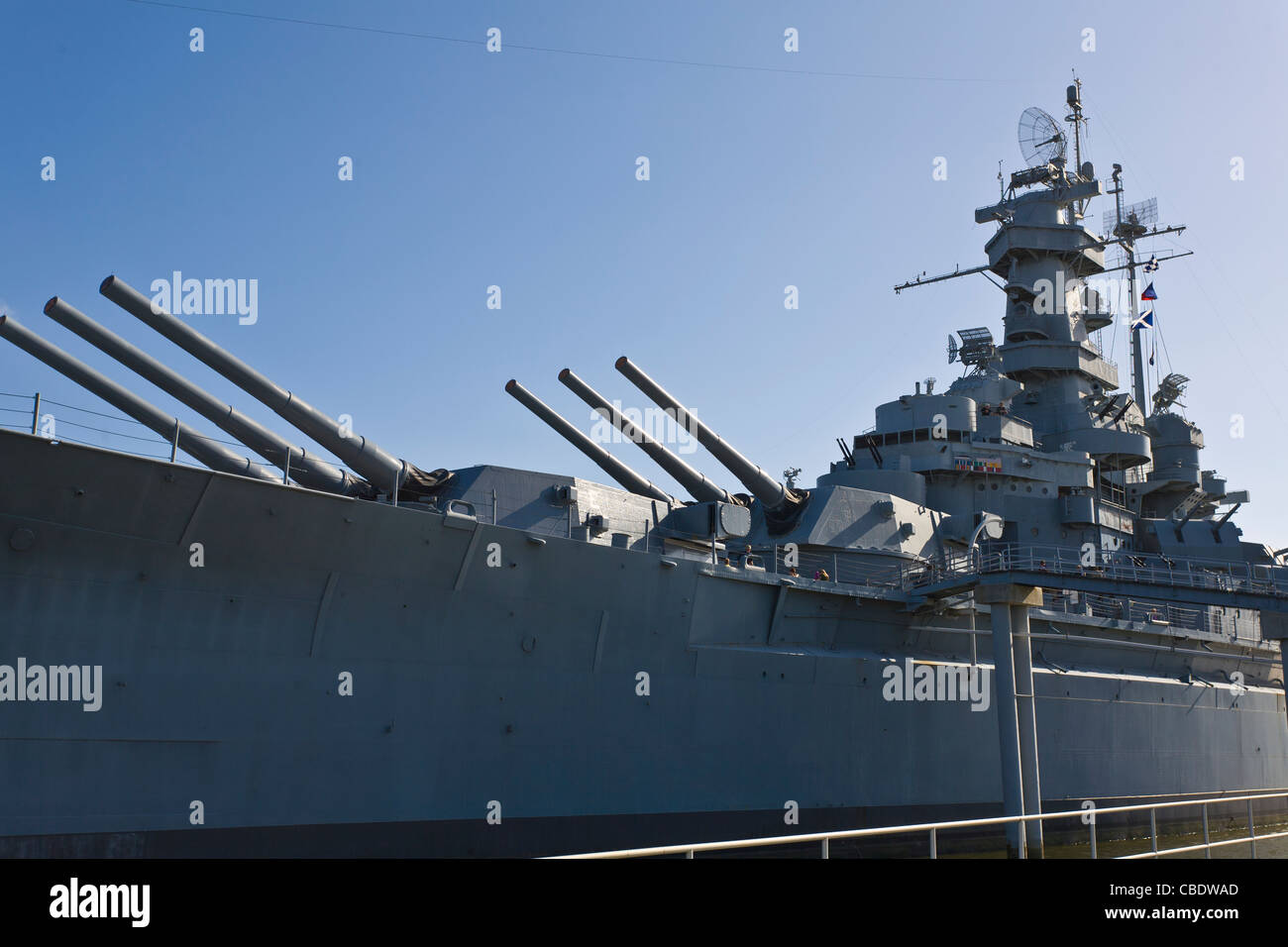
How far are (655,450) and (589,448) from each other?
1038mm

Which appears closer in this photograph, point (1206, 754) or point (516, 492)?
point (516, 492)

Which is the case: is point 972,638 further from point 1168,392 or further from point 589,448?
point 1168,392

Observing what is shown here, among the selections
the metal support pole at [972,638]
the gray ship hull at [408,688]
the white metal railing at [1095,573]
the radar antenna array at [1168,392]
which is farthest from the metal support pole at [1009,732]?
the radar antenna array at [1168,392]

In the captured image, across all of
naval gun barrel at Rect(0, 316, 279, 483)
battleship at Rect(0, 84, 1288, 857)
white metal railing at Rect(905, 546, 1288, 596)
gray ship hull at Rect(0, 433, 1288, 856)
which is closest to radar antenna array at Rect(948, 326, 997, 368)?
battleship at Rect(0, 84, 1288, 857)

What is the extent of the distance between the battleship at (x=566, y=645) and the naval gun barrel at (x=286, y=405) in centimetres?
4

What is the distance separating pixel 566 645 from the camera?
12539 millimetres

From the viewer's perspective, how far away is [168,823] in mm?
9758

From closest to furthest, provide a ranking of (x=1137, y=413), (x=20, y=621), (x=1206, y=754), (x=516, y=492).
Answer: (x=20, y=621) < (x=516, y=492) < (x=1206, y=754) < (x=1137, y=413)

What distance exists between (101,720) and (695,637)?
7.19m

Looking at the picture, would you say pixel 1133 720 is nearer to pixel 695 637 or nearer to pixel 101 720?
pixel 695 637

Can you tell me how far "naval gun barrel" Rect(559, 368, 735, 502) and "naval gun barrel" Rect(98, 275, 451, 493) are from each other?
298 cm

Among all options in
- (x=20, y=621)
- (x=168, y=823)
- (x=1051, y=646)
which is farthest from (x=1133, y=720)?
(x=20, y=621)

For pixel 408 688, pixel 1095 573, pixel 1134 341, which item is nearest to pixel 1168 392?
pixel 1134 341

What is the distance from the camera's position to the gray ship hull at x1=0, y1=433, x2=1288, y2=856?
9.60m
